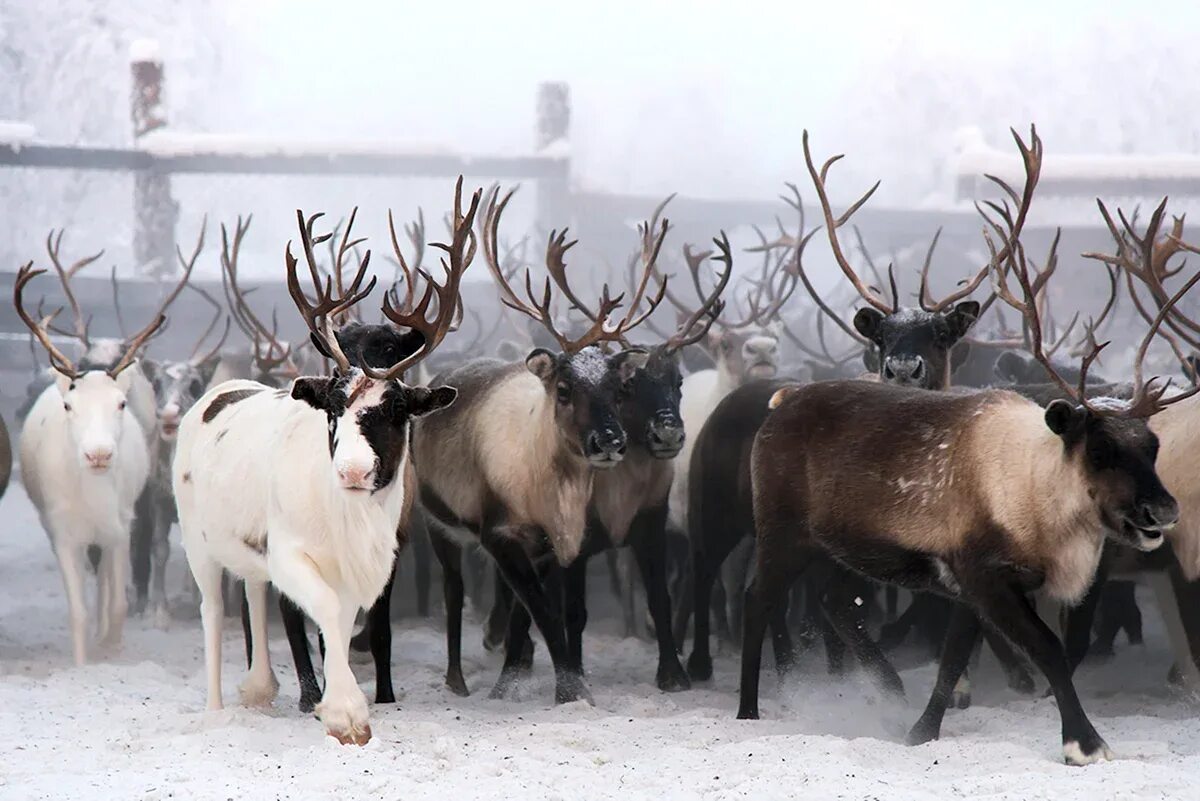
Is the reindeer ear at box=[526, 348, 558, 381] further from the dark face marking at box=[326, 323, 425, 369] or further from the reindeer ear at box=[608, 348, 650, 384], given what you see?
the dark face marking at box=[326, 323, 425, 369]

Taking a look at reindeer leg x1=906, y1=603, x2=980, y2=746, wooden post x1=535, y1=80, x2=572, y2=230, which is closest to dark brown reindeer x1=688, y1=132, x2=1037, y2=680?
reindeer leg x1=906, y1=603, x2=980, y2=746

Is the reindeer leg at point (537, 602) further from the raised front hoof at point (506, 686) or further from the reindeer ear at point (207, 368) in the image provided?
the reindeer ear at point (207, 368)

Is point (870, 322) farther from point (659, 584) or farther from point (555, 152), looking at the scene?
point (555, 152)

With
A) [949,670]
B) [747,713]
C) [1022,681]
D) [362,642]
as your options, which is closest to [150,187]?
[362,642]

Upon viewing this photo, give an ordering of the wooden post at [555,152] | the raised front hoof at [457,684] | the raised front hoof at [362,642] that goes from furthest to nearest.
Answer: the wooden post at [555,152] → the raised front hoof at [362,642] → the raised front hoof at [457,684]

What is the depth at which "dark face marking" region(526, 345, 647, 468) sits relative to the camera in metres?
5.73

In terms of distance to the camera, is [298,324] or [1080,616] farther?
[298,324]

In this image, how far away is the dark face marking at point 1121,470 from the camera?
4.41 metres

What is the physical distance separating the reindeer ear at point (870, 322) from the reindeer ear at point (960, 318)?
0.93 feet

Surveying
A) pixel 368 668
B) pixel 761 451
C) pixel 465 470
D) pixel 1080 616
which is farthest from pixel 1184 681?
pixel 368 668

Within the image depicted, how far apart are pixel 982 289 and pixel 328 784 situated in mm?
12864

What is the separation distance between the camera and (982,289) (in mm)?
15914

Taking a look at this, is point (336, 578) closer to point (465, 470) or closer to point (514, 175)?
point (465, 470)

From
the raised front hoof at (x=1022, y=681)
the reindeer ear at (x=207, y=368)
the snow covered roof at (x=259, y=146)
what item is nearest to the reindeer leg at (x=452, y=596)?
the raised front hoof at (x=1022, y=681)
